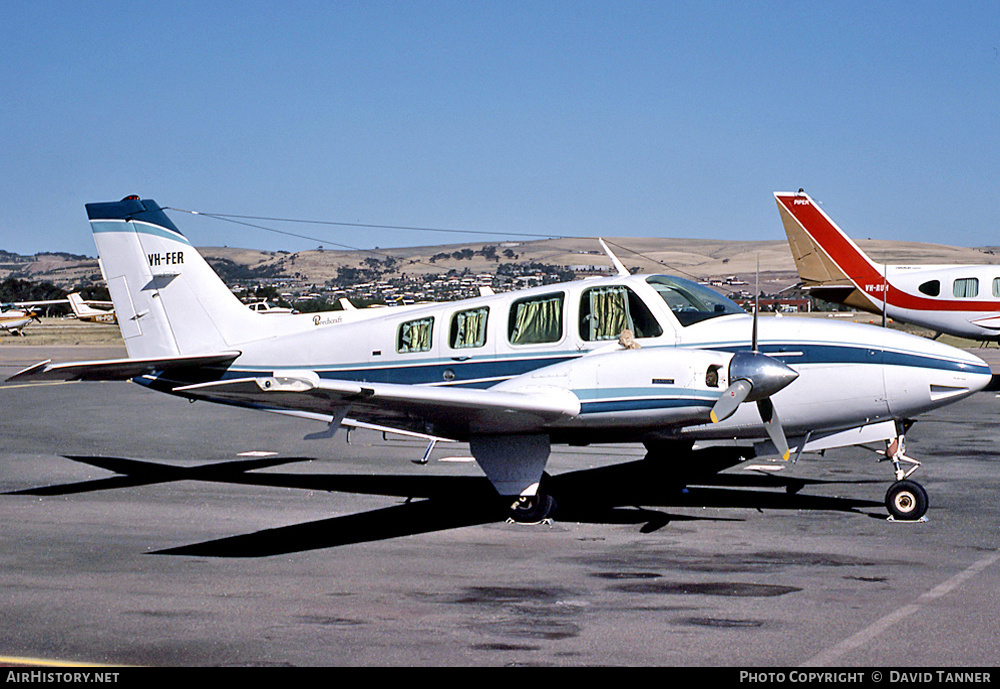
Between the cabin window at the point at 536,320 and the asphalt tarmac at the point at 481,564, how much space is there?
218 cm

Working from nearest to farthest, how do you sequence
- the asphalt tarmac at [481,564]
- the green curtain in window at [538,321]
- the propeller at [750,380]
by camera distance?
the asphalt tarmac at [481,564] < the propeller at [750,380] < the green curtain in window at [538,321]

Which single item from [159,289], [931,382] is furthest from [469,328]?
[931,382]

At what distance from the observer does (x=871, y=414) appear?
11023mm

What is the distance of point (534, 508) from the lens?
11.4 metres

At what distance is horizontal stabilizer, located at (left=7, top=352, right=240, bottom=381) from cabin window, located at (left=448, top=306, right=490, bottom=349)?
3580 millimetres

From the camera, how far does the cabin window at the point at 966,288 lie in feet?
98.0

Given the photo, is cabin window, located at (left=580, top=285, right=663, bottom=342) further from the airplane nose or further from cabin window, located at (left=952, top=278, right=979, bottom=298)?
cabin window, located at (left=952, top=278, right=979, bottom=298)

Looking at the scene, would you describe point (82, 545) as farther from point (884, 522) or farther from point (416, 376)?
point (884, 522)

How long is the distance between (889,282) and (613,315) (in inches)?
882

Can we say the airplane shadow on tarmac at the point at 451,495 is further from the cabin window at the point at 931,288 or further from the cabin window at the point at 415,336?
the cabin window at the point at 931,288

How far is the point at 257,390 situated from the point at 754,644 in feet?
16.1

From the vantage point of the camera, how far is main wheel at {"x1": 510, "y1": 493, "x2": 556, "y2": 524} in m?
11.4

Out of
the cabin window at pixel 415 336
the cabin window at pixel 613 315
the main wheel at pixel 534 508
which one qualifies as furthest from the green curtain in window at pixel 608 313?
the cabin window at pixel 415 336
